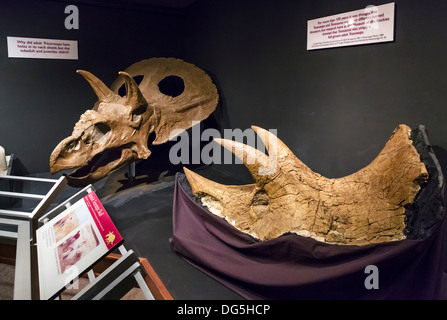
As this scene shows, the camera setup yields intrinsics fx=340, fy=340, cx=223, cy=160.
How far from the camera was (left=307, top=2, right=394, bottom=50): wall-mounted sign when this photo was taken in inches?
104

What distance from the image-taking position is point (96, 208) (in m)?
1.88

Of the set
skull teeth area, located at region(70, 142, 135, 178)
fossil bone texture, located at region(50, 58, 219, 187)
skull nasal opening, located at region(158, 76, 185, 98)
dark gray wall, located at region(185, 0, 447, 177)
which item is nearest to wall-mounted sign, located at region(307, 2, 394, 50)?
dark gray wall, located at region(185, 0, 447, 177)

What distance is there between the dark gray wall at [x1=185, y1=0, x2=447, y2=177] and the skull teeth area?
1.62m

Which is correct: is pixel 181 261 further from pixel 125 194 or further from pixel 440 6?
pixel 440 6

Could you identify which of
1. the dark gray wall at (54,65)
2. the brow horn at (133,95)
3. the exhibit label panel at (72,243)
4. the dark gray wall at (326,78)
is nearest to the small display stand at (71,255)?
the exhibit label panel at (72,243)

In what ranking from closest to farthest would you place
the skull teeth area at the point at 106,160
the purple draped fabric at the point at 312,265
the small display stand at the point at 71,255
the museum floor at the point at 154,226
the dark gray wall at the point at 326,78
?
1. the small display stand at the point at 71,255
2. the purple draped fabric at the point at 312,265
3. the museum floor at the point at 154,226
4. the dark gray wall at the point at 326,78
5. the skull teeth area at the point at 106,160

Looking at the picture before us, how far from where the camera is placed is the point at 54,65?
452 cm

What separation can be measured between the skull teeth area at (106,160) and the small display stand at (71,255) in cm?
136

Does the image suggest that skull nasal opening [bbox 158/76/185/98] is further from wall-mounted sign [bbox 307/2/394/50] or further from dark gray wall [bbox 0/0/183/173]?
wall-mounted sign [bbox 307/2/394/50]

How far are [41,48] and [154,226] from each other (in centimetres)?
290

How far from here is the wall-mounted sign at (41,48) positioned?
4.21 meters

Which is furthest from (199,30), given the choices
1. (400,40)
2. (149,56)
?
(400,40)

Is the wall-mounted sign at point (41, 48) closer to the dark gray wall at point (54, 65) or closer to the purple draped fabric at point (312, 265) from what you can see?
the dark gray wall at point (54, 65)
